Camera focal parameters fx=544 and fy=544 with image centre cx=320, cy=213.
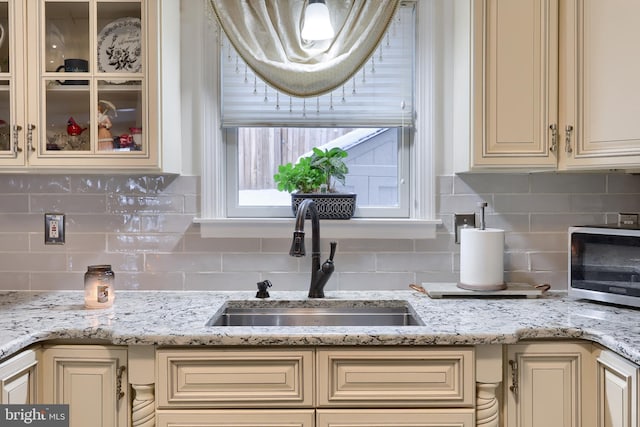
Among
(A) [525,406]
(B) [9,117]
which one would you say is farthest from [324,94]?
(A) [525,406]

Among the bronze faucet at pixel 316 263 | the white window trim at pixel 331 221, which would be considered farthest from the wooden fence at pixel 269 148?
the bronze faucet at pixel 316 263

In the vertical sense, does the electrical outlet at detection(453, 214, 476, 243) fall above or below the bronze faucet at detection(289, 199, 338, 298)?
above

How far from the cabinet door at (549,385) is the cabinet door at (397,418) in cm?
17

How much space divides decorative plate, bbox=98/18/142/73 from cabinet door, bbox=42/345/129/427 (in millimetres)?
946

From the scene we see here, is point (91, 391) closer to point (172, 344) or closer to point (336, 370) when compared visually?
point (172, 344)

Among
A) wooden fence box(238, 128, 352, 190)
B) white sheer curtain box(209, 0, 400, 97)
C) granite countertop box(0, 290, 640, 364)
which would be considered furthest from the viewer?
wooden fence box(238, 128, 352, 190)

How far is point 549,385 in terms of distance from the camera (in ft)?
5.19

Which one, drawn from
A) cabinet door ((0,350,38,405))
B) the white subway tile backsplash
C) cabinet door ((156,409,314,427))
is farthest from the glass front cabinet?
cabinet door ((156,409,314,427))

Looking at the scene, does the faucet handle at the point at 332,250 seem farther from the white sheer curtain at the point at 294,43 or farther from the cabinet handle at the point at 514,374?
the cabinet handle at the point at 514,374

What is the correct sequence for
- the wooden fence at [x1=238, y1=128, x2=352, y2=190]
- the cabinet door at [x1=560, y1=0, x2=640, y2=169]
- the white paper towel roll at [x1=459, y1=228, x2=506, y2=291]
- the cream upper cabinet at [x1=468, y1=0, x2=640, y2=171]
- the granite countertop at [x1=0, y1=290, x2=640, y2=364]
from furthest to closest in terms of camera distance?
the wooden fence at [x1=238, y1=128, x2=352, y2=190]
the white paper towel roll at [x1=459, y1=228, x2=506, y2=291]
the cream upper cabinet at [x1=468, y1=0, x2=640, y2=171]
the cabinet door at [x1=560, y1=0, x2=640, y2=169]
the granite countertop at [x1=0, y1=290, x2=640, y2=364]

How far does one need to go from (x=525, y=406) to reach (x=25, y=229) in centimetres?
193

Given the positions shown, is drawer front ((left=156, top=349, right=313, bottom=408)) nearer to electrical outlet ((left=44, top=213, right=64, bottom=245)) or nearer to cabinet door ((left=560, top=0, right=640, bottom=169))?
electrical outlet ((left=44, top=213, right=64, bottom=245))

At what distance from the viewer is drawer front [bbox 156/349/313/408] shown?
1.51 metres

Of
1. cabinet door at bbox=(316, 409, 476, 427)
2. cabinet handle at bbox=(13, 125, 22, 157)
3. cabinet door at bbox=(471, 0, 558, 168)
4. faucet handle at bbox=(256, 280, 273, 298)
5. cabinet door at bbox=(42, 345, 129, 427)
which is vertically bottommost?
cabinet door at bbox=(316, 409, 476, 427)
